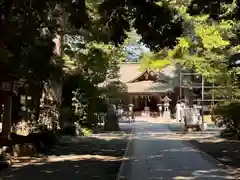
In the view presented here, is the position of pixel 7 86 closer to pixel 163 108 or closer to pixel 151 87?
pixel 163 108

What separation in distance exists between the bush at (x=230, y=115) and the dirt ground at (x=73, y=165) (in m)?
7.16

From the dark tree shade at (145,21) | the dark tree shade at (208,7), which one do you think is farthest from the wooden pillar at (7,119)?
the dark tree shade at (208,7)

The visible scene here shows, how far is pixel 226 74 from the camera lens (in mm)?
28484

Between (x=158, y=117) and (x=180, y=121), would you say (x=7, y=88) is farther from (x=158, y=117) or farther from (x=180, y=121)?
(x=158, y=117)

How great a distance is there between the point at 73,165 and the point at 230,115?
1289cm

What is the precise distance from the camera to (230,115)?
82.8ft

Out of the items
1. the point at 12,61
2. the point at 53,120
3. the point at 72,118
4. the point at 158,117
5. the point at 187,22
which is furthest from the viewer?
the point at 158,117

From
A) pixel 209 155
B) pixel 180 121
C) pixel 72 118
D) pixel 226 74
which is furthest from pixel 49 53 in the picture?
pixel 180 121

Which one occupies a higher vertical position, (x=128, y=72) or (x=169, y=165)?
(x=128, y=72)

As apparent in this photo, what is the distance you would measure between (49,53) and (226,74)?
1453 cm

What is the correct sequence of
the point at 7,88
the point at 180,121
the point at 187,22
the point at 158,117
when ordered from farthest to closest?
1. the point at 158,117
2. the point at 180,121
3. the point at 187,22
4. the point at 7,88

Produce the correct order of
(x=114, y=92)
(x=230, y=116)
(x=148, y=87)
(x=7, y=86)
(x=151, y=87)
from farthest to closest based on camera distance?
(x=148, y=87)
(x=151, y=87)
(x=114, y=92)
(x=230, y=116)
(x=7, y=86)

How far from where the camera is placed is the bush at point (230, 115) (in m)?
24.8

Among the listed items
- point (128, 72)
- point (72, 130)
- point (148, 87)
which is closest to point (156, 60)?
point (148, 87)
